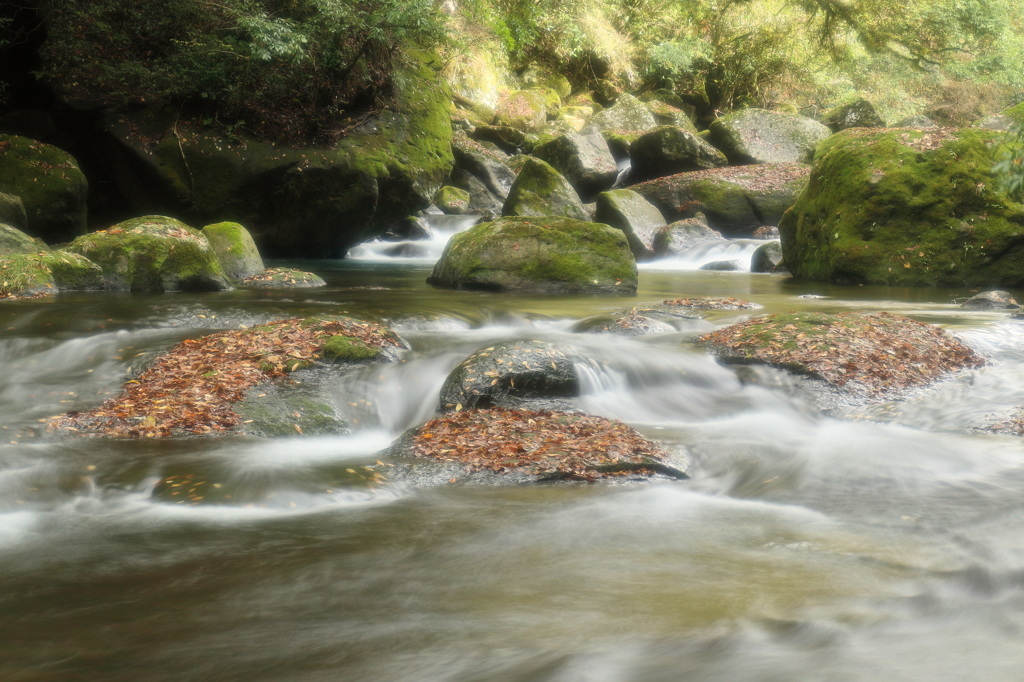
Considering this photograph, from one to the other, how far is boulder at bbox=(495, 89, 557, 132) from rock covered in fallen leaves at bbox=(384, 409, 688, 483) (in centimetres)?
2708

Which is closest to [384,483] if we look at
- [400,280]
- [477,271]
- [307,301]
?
[307,301]

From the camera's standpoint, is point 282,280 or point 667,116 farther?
point 667,116

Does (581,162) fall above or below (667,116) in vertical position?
below

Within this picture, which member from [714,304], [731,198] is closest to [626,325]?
[714,304]

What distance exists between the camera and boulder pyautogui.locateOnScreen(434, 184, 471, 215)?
23203 mm

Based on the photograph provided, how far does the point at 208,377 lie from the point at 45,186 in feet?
31.2

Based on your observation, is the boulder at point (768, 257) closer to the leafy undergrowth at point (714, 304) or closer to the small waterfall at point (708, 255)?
the small waterfall at point (708, 255)

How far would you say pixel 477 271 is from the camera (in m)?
11.7

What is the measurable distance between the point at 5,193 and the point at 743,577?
44.1 feet

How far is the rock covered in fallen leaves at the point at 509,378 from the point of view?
5680 millimetres

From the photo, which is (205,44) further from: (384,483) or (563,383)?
(384,483)

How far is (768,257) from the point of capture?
52.9ft

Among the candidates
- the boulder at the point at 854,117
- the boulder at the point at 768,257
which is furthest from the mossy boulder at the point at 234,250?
the boulder at the point at 854,117

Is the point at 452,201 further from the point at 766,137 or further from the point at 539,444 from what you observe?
the point at 539,444
